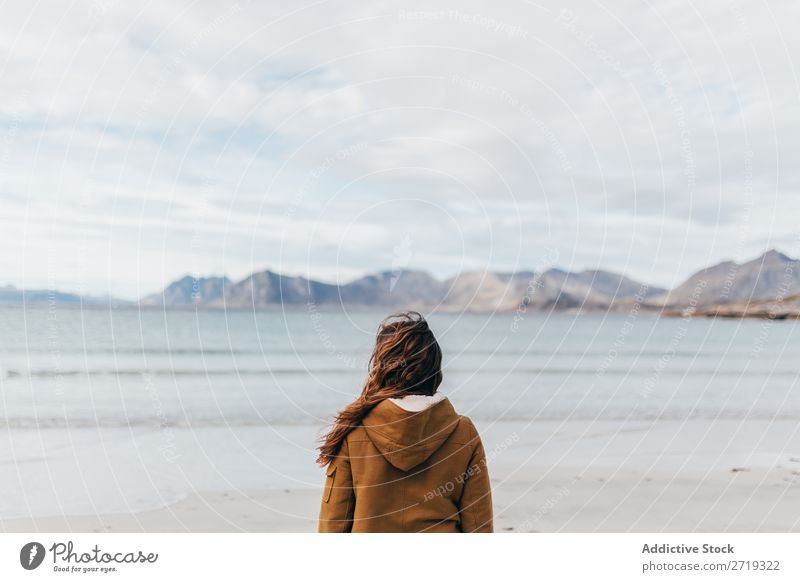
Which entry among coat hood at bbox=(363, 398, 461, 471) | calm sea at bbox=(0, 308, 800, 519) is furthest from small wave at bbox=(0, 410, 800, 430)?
coat hood at bbox=(363, 398, 461, 471)

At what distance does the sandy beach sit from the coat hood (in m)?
4.77

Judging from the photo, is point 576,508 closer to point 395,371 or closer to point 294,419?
point 395,371

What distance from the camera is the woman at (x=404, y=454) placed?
3.43 metres

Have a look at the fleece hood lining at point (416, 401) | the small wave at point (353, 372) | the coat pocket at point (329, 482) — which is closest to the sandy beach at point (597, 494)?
the coat pocket at point (329, 482)

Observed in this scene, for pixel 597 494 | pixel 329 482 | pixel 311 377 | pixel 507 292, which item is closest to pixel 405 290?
pixel 311 377

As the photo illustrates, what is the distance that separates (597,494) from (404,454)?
6556 mm

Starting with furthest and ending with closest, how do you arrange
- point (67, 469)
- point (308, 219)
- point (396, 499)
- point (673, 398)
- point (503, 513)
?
point (673, 398)
point (308, 219)
point (67, 469)
point (503, 513)
point (396, 499)

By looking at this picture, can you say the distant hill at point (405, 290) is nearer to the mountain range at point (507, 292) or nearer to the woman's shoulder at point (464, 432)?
the mountain range at point (507, 292)

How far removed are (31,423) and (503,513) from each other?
929cm

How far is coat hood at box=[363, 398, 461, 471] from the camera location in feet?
11.1

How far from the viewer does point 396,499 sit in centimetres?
355
